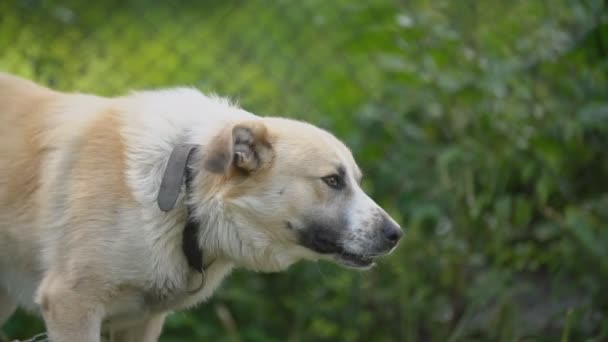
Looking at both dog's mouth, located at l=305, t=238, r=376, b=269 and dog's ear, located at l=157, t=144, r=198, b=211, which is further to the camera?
dog's mouth, located at l=305, t=238, r=376, b=269

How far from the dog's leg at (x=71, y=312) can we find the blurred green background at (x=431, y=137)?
2.06 meters

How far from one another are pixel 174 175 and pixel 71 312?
63 cm

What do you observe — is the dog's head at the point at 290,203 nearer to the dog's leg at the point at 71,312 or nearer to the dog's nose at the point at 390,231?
the dog's nose at the point at 390,231

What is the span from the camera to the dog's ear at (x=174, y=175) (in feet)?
11.8

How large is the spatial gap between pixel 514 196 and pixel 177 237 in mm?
2842

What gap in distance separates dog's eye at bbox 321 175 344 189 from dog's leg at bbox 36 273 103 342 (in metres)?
0.96

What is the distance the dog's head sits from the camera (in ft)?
12.3

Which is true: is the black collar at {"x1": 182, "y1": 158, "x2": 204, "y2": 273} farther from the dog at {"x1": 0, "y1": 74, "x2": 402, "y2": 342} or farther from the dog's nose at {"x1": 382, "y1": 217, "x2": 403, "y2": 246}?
the dog's nose at {"x1": 382, "y1": 217, "x2": 403, "y2": 246}

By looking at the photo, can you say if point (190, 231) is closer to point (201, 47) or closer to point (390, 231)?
point (390, 231)

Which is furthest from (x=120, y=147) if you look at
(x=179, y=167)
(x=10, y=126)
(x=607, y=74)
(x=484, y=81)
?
(x=607, y=74)

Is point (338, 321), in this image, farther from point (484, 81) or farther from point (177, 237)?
point (177, 237)

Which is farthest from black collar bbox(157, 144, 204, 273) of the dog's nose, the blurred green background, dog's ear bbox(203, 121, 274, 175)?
the blurred green background

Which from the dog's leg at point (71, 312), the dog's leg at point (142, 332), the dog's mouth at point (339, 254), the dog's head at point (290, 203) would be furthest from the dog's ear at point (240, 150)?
the dog's leg at point (142, 332)

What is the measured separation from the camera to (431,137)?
6105mm
